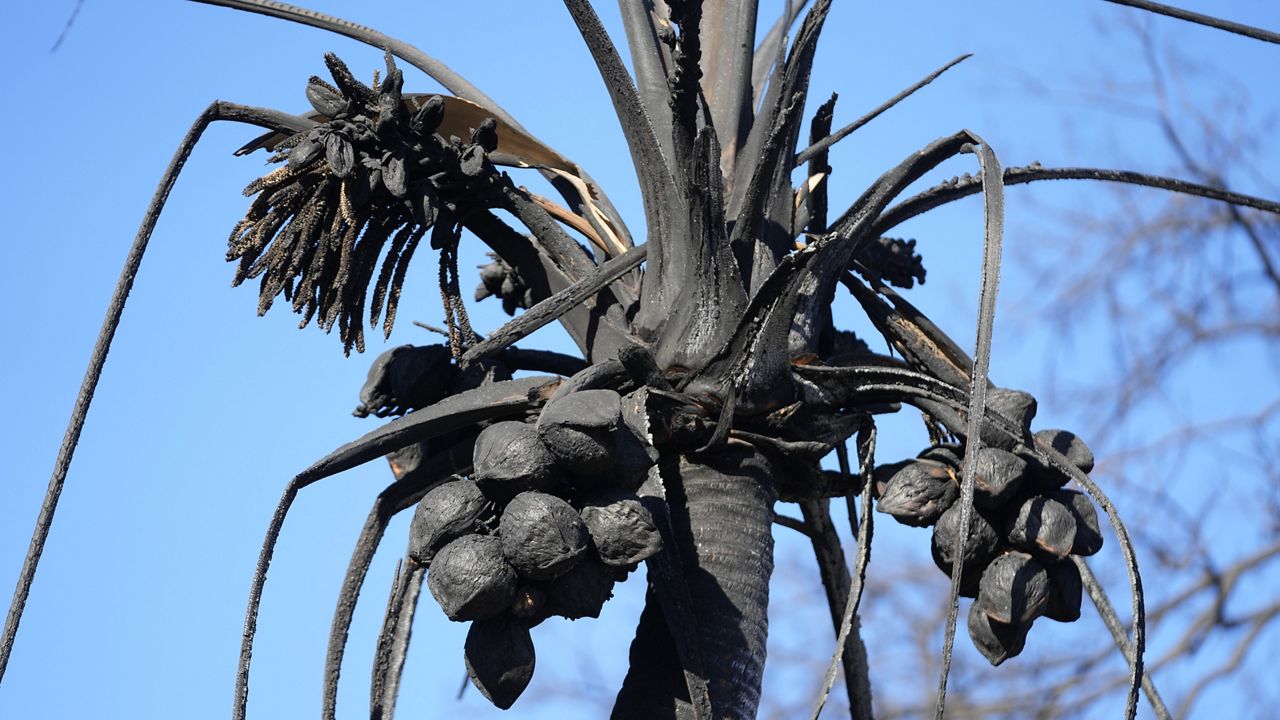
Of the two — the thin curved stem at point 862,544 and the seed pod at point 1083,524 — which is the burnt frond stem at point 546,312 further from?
the seed pod at point 1083,524

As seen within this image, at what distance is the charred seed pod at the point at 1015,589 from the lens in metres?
2.72

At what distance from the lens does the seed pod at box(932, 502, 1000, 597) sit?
8.93 ft

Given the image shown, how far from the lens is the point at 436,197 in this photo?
9.34ft

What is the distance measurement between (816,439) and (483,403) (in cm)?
54

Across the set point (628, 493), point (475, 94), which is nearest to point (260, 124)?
point (475, 94)

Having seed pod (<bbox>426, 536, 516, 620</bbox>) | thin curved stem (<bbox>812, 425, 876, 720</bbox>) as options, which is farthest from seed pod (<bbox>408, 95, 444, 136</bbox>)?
thin curved stem (<bbox>812, 425, 876, 720</bbox>)

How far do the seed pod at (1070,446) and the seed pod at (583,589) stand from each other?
31.0 inches

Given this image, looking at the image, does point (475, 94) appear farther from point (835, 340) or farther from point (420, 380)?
point (835, 340)

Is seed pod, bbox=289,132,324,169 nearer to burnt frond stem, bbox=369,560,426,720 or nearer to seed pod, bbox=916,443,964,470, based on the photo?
burnt frond stem, bbox=369,560,426,720

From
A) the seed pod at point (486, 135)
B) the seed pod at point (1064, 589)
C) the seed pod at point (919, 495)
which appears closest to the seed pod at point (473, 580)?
the seed pod at point (919, 495)

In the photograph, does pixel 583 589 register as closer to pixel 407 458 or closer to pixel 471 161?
pixel 407 458

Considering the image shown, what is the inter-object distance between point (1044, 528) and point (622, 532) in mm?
721

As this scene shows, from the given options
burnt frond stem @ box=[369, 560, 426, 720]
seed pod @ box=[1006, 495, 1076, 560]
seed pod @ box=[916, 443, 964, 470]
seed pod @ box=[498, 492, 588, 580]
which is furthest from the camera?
burnt frond stem @ box=[369, 560, 426, 720]

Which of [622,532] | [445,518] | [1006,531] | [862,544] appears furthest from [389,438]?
[1006,531]
